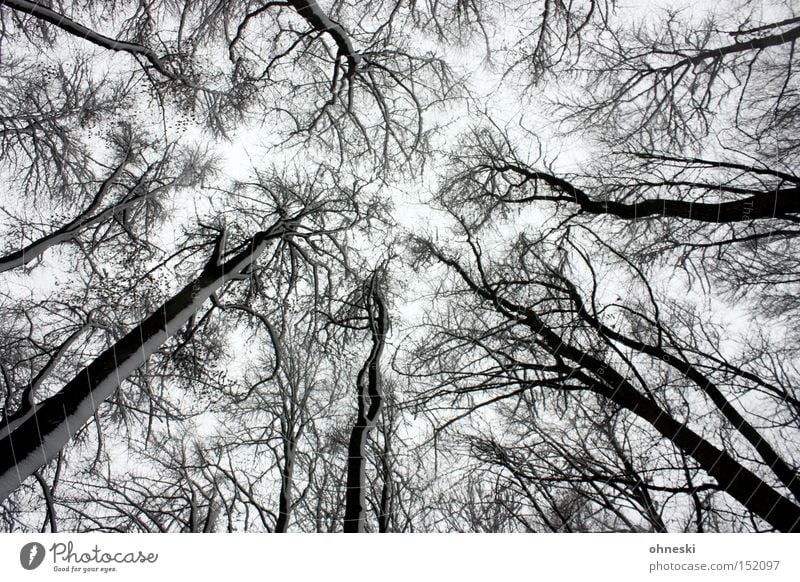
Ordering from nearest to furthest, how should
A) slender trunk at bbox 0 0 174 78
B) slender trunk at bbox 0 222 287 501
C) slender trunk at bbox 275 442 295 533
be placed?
slender trunk at bbox 0 222 287 501, slender trunk at bbox 275 442 295 533, slender trunk at bbox 0 0 174 78

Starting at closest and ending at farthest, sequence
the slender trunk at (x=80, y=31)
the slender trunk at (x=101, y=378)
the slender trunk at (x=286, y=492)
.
Answer: 1. the slender trunk at (x=101, y=378)
2. the slender trunk at (x=286, y=492)
3. the slender trunk at (x=80, y=31)

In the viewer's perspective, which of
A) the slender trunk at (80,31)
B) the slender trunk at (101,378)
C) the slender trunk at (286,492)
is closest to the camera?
the slender trunk at (101,378)

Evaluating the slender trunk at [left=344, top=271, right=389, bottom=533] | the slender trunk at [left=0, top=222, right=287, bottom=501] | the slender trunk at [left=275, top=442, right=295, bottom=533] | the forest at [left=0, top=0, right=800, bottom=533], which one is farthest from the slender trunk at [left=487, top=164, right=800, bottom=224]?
the slender trunk at [left=275, top=442, right=295, bottom=533]

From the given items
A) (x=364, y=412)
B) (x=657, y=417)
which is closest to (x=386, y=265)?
(x=364, y=412)

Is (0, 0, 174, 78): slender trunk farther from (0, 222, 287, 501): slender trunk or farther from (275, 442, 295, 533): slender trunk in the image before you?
(275, 442, 295, 533): slender trunk

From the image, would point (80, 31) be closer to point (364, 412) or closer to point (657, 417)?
point (364, 412)

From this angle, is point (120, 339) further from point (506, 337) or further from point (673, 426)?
point (673, 426)

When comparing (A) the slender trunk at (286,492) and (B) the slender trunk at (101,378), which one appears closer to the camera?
(B) the slender trunk at (101,378)

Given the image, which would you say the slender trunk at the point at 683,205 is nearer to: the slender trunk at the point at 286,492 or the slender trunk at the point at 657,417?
the slender trunk at the point at 657,417

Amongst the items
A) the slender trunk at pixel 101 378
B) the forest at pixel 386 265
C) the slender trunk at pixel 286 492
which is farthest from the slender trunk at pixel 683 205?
the slender trunk at pixel 286 492

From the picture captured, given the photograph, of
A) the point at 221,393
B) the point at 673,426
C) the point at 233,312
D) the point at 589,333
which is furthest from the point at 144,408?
the point at 673,426
